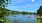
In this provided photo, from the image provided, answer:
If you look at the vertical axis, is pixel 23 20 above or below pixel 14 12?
below

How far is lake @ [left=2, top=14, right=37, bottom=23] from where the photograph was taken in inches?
61.7

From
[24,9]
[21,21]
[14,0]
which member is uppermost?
[14,0]

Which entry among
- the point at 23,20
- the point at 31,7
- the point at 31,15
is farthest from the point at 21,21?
the point at 31,7

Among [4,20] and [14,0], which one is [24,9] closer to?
[14,0]

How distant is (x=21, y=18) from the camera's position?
1582mm

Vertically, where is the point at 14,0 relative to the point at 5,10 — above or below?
above

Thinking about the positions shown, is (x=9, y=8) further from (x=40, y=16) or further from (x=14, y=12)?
(x=40, y=16)

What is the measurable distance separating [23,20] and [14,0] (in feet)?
1.35

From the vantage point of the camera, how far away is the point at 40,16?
1.57 metres

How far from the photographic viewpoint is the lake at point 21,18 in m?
1.57

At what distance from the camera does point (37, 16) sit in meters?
1.59

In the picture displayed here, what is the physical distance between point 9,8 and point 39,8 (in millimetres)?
559

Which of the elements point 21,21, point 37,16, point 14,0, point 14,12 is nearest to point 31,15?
point 37,16

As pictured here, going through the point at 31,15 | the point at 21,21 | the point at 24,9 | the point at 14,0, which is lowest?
the point at 21,21
